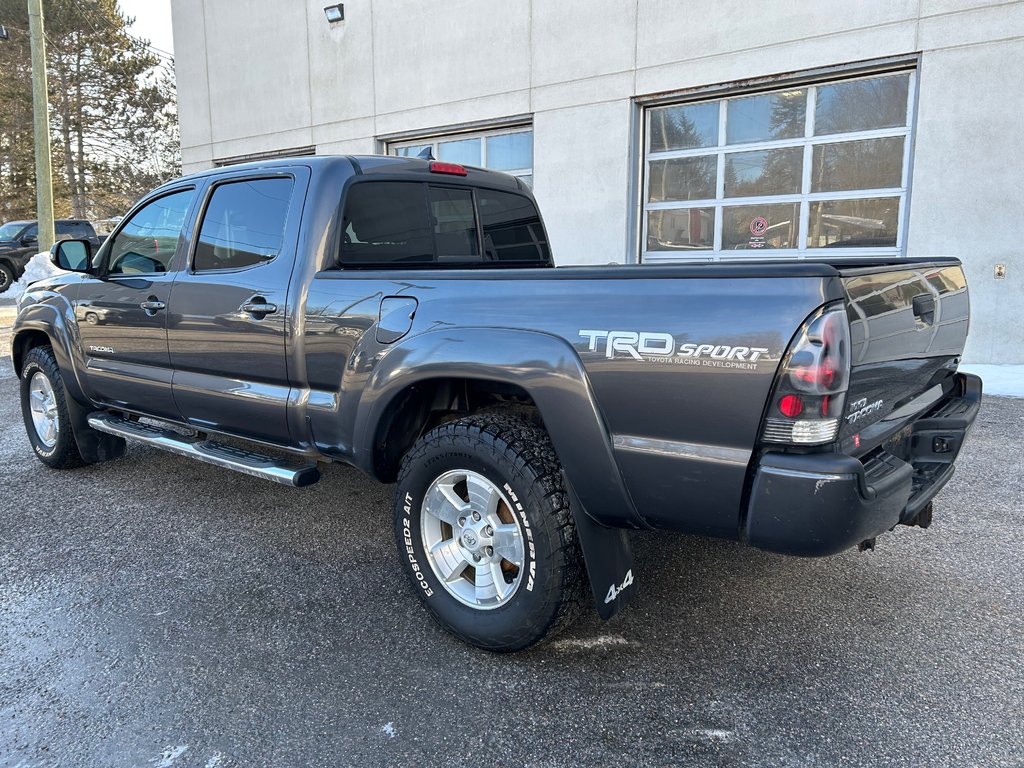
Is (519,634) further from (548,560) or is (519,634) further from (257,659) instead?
(257,659)

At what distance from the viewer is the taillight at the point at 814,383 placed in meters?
1.99

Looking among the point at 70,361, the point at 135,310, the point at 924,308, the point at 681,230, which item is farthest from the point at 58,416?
the point at 681,230

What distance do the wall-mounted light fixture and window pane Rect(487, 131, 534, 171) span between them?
368 centimetres

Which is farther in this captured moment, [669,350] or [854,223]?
[854,223]

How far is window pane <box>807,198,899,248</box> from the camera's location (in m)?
8.30

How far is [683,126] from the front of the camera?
9430 millimetres

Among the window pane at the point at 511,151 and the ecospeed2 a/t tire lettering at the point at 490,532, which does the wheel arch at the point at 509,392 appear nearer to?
the ecospeed2 a/t tire lettering at the point at 490,532

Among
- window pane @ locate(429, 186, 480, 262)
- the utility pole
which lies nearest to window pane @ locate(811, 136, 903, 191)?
window pane @ locate(429, 186, 480, 262)

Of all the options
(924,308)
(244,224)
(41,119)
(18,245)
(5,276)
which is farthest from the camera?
(18,245)

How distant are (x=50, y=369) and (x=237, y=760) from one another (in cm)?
372

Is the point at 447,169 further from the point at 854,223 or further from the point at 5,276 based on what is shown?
the point at 5,276

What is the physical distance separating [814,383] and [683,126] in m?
Answer: 8.26

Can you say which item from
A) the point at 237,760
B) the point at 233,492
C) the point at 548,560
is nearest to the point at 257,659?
the point at 237,760

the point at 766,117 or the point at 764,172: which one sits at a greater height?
the point at 766,117
